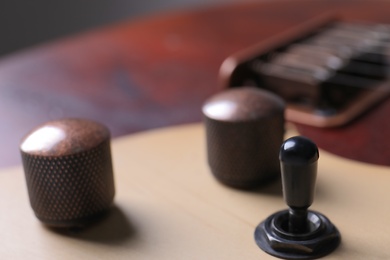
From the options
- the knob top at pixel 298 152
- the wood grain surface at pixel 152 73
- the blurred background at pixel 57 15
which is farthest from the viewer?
the blurred background at pixel 57 15

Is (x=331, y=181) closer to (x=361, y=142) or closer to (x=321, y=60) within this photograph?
(x=361, y=142)

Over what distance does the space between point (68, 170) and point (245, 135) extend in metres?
0.19

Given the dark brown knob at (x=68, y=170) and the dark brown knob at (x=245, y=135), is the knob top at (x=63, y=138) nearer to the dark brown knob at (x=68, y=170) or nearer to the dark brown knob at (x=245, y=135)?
the dark brown knob at (x=68, y=170)

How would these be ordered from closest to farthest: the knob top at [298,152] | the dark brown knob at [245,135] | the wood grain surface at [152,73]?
the knob top at [298,152]
the dark brown knob at [245,135]
the wood grain surface at [152,73]

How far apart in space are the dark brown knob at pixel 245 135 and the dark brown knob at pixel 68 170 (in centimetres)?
12

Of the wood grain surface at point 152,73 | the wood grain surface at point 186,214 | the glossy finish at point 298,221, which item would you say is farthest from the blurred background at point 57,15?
the glossy finish at point 298,221

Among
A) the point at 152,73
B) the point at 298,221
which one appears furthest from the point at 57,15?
the point at 298,221

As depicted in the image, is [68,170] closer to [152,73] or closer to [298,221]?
[298,221]

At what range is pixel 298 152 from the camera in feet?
1.78

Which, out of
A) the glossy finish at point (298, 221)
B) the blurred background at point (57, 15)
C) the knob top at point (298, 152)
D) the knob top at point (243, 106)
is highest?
the knob top at point (298, 152)

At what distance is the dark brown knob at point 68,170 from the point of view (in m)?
0.62

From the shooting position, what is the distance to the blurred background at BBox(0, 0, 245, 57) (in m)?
2.27

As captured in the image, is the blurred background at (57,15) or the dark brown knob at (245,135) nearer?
the dark brown knob at (245,135)

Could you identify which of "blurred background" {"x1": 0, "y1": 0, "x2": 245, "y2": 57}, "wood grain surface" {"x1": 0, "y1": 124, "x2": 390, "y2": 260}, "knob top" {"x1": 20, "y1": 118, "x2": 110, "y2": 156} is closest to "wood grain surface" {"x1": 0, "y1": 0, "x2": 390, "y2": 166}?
"wood grain surface" {"x1": 0, "y1": 124, "x2": 390, "y2": 260}
